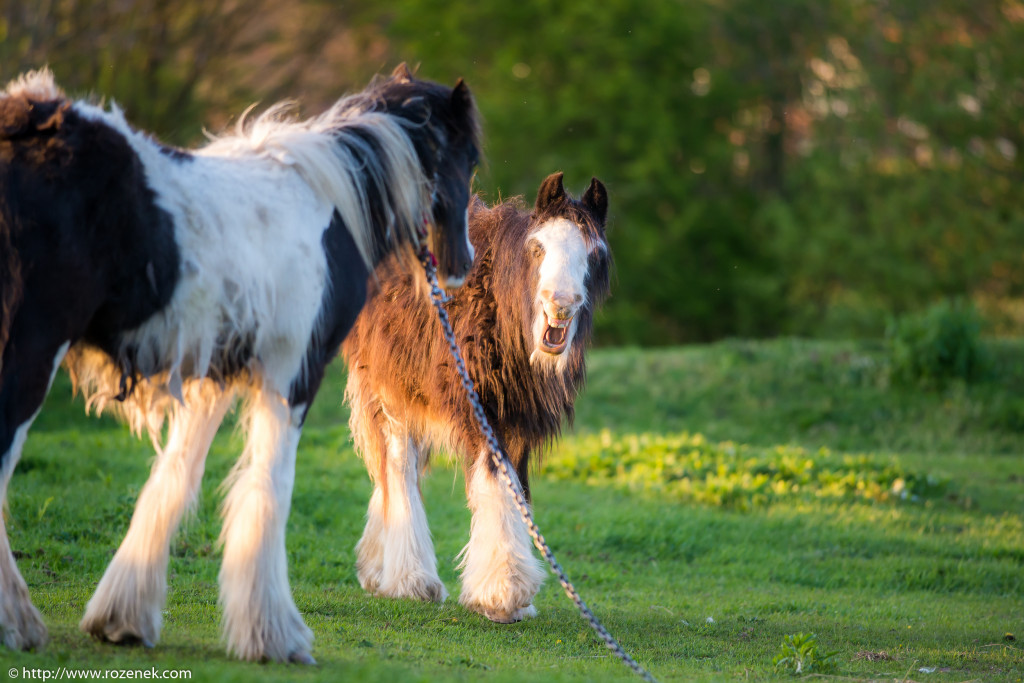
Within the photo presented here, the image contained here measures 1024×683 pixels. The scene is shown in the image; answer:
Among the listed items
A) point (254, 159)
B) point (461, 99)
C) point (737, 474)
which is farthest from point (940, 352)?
point (254, 159)

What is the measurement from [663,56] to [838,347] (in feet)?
44.9

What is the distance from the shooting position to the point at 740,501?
9375mm

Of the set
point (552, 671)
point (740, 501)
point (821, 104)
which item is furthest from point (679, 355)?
point (821, 104)

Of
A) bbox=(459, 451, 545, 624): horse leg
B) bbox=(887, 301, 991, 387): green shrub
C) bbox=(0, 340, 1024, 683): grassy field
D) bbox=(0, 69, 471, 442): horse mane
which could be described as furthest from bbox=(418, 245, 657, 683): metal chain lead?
bbox=(887, 301, 991, 387): green shrub

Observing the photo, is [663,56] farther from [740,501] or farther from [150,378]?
[150,378]

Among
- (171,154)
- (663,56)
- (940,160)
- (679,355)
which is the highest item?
(663,56)

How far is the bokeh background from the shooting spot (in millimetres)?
24438

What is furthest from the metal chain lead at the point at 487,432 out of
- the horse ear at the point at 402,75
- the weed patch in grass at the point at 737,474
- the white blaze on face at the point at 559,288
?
the weed patch in grass at the point at 737,474

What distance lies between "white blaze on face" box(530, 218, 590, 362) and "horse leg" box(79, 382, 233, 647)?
1.93 metres

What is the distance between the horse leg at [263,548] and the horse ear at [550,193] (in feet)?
7.51

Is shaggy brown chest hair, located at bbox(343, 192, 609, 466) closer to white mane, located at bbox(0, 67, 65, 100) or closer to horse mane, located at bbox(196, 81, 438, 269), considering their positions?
horse mane, located at bbox(196, 81, 438, 269)

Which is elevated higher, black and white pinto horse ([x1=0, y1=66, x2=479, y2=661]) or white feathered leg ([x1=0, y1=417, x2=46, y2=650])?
black and white pinto horse ([x1=0, y1=66, x2=479, y2=661])

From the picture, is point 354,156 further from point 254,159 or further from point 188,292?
point 188,292

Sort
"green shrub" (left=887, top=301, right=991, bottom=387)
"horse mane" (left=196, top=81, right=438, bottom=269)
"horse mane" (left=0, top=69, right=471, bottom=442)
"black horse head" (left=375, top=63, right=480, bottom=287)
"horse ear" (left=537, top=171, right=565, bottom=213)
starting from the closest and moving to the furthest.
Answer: "horse mane" (left=0, top=69, right=471, bottom=442) < "horse mane" (left=196, top=81, right=438, bottom=269) < "black horse head" (left=375, top=63, right=480, bottom=287) < "horse ear" (left=537, top=171, right=565, bottom=213) < "green shrub" (left=887, top=301, right=991, bottom=387)
